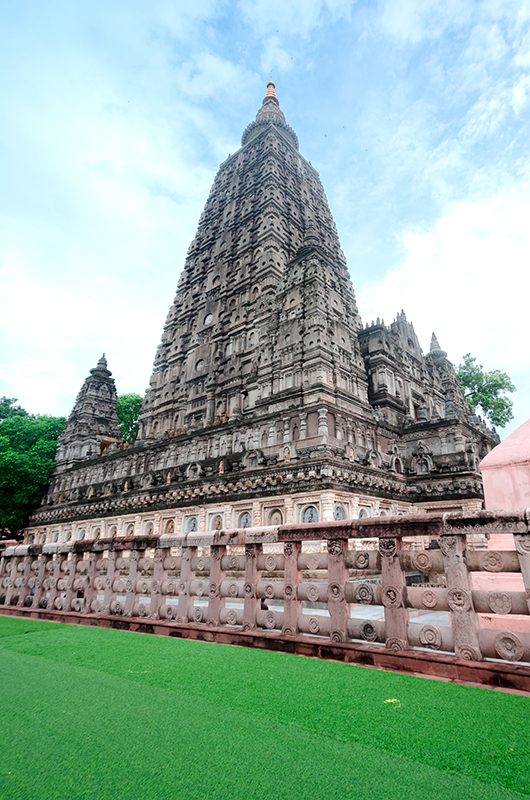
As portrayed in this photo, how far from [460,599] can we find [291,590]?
224 cm

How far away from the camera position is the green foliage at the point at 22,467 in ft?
121

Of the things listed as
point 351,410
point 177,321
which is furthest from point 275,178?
point 351,410

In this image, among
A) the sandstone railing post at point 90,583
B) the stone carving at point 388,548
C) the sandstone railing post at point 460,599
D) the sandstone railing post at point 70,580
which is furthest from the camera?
the sandstone railing post at point 70,580

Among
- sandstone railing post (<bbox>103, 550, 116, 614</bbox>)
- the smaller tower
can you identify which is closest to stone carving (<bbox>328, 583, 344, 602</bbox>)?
sandstone railing post (<bbox>103, 550, 116, 614</bbox>)

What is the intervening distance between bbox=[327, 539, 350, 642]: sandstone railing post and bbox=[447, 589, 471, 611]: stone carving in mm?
1309

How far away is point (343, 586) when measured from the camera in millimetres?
Result: 5543

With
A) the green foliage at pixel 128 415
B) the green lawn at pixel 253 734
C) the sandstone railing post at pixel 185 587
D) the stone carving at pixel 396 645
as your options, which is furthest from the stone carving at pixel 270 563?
the green foliage at pixel 128 415

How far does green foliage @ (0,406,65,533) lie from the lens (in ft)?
121

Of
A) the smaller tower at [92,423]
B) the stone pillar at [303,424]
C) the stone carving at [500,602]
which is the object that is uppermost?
the smaller tower at [92,423]

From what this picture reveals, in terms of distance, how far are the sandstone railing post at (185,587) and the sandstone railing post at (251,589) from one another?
123 cm

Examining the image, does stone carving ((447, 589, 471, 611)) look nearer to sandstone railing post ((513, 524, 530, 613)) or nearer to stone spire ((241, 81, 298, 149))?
sandstone railing post ((513, 524, 530, 613))

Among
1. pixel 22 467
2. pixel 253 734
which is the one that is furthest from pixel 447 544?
pixel 22 467

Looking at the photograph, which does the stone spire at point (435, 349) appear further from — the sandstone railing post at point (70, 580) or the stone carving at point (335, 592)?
the stone carving at point (335, 592)

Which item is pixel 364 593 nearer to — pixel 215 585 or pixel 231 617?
pixel 231 617
